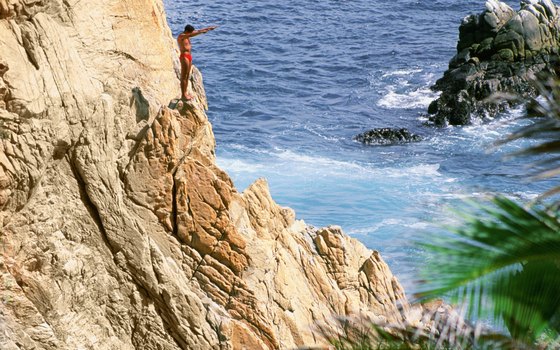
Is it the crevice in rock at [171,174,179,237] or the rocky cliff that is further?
the crevice in rock at [171,174,179,237]

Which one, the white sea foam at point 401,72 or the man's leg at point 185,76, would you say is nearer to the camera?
the man's leg at point 185,76

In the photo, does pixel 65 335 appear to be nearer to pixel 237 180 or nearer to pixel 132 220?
pixel 132 220

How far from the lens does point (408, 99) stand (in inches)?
1898

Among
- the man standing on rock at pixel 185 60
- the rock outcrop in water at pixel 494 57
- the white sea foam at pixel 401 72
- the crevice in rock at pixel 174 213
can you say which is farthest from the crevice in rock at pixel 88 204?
the white sea foam at pixel 401 72

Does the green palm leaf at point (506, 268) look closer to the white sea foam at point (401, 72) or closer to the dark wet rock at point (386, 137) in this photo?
the dark wet rock at point (386, 137)

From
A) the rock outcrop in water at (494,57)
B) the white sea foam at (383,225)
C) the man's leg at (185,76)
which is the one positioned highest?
the man's leg at (185,76)

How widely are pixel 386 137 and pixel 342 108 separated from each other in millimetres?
5113

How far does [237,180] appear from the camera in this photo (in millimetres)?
37125

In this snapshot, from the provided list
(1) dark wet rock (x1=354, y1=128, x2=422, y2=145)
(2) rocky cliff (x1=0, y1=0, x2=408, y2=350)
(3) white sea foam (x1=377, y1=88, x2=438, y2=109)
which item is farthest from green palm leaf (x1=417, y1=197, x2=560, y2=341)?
(3) white sea foam (x1=377, y1=88, x2=438, y2=109)

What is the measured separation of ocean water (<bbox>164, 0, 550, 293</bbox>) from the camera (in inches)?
1425

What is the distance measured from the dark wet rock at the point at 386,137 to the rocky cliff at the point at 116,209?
24781 millimetres

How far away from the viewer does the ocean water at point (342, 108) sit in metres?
36.2

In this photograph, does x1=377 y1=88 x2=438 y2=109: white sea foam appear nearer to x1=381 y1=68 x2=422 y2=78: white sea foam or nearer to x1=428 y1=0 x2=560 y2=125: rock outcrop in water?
x1=428 y1=0 x2=560 y2=125: rock outcrop in water

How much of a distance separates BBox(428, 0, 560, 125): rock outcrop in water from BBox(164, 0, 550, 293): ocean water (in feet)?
3.28
